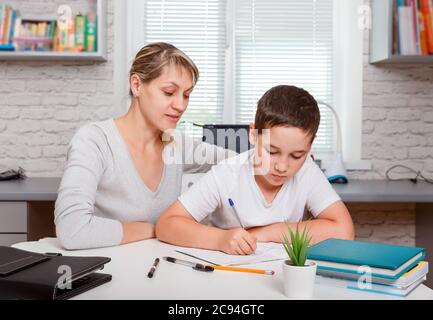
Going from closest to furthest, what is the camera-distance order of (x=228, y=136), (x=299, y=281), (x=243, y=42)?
(x=299, y=281)
(x=228, y=136)
(x=243, y=42)

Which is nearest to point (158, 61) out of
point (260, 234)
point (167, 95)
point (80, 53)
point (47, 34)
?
point (167, 95)

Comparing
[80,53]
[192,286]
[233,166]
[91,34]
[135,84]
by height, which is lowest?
[192,286]

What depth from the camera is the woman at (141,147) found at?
1597 mm

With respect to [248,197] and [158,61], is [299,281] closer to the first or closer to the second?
[248,197]

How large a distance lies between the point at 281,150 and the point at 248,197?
0.67 feet

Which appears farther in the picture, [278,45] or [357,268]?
[278,45]

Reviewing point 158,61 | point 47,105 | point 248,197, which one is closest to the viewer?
point 248,197

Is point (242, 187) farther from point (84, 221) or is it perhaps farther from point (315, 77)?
point (315, 77)

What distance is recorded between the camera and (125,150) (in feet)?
5.49

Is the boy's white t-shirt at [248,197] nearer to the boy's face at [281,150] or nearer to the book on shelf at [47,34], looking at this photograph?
the boy's face at [281,150]

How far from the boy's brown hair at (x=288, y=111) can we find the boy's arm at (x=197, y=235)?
0.30m

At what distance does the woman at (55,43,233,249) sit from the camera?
1.60 metres

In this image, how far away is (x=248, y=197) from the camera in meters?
1.52
